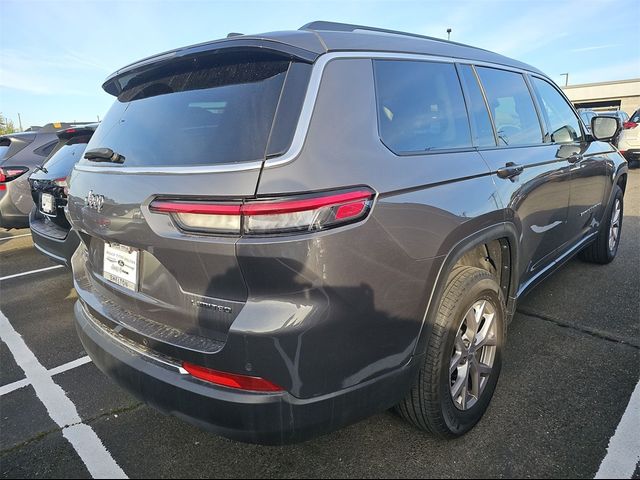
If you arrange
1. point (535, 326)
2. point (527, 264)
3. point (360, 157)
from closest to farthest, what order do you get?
point (360, 157)
point (527, 264)
point (535, 326)

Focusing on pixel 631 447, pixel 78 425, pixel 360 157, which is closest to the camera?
pixel 360 157

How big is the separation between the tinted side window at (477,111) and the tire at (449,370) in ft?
2.49

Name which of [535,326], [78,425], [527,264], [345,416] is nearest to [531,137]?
[527,264]

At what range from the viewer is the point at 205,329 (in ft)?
5.51

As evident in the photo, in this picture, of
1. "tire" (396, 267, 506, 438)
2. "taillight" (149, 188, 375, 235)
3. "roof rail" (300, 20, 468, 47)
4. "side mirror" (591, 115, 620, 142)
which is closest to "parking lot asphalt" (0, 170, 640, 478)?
"tire" (396, 267, 506, 438)

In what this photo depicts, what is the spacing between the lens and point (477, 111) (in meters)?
2.54

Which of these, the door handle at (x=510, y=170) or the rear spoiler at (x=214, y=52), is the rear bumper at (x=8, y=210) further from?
the door handle at (x=510, y=170)

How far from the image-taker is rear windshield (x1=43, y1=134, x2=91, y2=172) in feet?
14.3

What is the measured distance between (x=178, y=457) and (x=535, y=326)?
2.70 meters

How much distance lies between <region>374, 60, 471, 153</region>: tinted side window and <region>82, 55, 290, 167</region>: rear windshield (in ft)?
1.62

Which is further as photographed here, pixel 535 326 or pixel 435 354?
pixel 535 326

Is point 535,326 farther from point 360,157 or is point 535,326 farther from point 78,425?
point 78,425

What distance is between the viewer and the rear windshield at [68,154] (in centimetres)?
437

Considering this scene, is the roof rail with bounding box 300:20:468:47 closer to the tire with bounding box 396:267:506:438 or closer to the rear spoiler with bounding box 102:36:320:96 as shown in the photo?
the rear spoiler with bounding box 102:36:320:96
